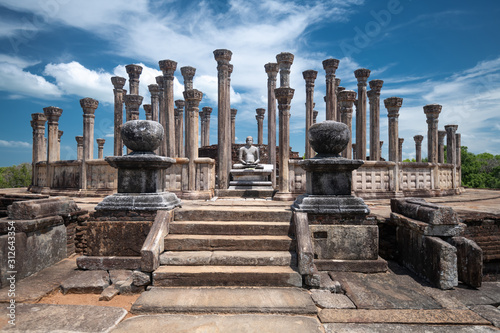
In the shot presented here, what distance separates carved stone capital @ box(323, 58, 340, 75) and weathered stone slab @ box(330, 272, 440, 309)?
12.7 meters

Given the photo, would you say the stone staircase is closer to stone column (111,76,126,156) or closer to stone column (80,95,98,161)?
stone column (80,95,98,161)

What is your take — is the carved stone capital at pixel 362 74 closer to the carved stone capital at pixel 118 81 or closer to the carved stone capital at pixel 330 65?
the carved stone capital at pixel 330 65

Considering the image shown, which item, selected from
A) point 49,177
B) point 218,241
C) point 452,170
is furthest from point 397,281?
point 49,177

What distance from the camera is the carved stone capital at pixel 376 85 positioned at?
46.2 feet

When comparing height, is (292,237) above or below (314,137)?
below

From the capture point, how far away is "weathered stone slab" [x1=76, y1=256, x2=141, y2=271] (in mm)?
4633

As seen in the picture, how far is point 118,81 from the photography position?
15156 mm

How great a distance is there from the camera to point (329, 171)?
511 cm

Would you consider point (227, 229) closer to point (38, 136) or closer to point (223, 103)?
point (223, 103)

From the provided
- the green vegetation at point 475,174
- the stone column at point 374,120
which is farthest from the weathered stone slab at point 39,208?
the green vegetation at point 475,174

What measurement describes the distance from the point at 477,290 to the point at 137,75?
15991 millimetres

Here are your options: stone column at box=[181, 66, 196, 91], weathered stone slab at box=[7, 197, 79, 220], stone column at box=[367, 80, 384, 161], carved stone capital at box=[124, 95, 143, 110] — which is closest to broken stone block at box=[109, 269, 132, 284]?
weathered stone slab at box=[7, 197, 79, 220]

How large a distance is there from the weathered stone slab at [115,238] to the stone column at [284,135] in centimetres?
518

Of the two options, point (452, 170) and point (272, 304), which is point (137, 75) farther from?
point (452, 170)
